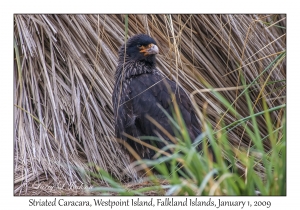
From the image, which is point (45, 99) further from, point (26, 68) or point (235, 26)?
point (235, 26)

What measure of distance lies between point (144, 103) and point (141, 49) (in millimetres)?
510

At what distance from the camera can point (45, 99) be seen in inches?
169

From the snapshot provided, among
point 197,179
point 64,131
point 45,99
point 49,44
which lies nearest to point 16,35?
point 49,44

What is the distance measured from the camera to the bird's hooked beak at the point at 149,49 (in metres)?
4.40

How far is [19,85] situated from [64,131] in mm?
536

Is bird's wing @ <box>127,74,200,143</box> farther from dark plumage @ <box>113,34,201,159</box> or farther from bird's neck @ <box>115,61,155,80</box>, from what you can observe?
bird's neck @ <box>115,61,155,80</box>

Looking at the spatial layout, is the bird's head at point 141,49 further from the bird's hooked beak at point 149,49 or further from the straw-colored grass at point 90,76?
the straw-colored grass at point 90,76

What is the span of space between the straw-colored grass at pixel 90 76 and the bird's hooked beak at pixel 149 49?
134mm

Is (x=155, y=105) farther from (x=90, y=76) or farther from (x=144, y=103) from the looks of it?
(x=90, y=76)

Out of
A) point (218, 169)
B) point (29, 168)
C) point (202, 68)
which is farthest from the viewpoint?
point (202, 68)

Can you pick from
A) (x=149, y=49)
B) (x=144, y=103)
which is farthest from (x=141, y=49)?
(x=144, y=103)

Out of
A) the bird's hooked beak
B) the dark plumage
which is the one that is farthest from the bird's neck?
the bird's hooked beak

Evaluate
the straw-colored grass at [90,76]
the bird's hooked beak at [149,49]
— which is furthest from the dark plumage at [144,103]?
the straw-colored grass at [90,76]

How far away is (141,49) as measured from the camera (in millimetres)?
4539
